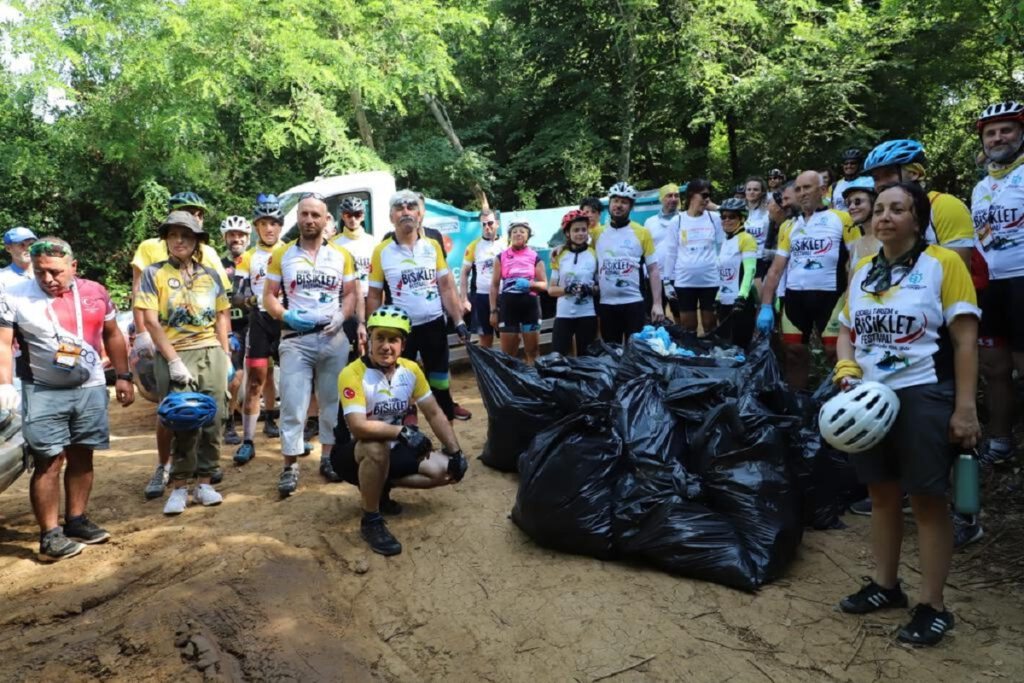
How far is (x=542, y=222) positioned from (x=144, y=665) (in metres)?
6.78

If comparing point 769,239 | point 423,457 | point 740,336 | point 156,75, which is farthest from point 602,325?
point 156,75

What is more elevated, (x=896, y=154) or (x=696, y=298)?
(x=896, y=154)

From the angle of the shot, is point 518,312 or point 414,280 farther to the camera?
point 518,312

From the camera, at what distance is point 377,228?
770 cm

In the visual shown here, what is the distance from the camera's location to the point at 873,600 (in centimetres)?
315

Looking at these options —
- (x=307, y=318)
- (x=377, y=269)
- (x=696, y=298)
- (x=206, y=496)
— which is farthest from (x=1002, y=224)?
(x=206, y=496)

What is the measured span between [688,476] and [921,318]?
140cm

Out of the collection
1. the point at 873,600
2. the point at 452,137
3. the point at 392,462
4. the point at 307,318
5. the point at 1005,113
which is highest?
the point at 452,137

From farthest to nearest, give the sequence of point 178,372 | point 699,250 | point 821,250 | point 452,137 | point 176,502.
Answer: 1. point 452,137
2. point 699,250
3. point 821,250
4. point 176,502
5. point 178,372

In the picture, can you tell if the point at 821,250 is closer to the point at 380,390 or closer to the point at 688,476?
the point at 688,476

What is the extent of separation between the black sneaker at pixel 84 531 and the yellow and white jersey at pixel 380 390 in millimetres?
1631

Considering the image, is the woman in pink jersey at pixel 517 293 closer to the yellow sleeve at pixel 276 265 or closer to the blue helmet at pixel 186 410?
the yellow sleeve at pixel 276 265

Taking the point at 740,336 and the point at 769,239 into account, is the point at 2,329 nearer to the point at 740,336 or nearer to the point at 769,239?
the point at 740,336

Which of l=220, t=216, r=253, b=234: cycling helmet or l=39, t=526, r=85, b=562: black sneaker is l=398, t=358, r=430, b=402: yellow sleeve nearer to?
l=39, t=526, r=85, b=562: black sneaker
